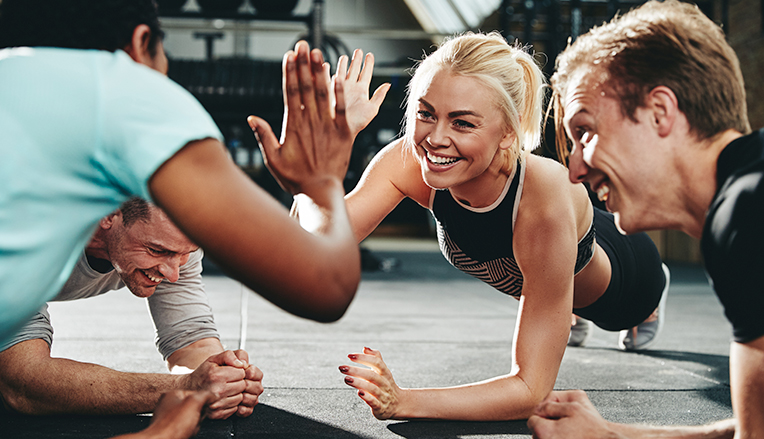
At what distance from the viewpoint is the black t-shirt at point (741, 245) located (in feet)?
2.92

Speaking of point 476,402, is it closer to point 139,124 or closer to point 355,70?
point 355,70

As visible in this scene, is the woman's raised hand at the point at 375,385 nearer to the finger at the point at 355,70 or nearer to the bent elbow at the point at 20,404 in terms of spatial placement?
the finger at the point at 355,70

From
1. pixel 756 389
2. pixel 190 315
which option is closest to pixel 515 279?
pixel 190 315

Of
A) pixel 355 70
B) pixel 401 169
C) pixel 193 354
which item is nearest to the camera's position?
pixel 355 70

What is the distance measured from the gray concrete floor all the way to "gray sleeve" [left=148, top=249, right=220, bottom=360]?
0.29 metres

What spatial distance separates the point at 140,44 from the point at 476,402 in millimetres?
1154

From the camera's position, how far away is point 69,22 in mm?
885

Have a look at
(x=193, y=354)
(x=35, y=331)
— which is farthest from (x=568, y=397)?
A: (x=35, y=331)

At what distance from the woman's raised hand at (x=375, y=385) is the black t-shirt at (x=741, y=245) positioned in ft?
2.73

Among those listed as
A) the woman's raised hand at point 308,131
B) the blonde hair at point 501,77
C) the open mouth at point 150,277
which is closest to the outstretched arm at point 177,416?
the woman's raised hand at point 308,131

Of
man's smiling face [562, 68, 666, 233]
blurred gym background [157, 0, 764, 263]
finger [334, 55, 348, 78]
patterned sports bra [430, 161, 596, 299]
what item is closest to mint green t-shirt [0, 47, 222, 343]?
finger [334, 55, 348, 78]

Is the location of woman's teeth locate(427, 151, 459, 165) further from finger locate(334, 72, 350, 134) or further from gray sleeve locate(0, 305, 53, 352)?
gray sleeve locate(0, 305, 53, 352)

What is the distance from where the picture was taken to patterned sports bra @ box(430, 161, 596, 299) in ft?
5.95

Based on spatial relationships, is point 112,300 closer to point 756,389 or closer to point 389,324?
point 389,324
